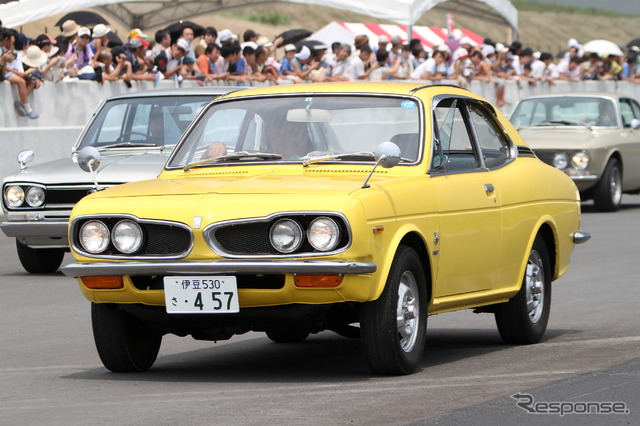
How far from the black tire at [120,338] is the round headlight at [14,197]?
5.58m

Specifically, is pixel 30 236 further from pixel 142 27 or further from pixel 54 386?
pixel 142 27

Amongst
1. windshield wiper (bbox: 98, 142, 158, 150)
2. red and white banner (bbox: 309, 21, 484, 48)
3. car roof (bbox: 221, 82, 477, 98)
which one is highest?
car roof (bbox: 221, 82, 477, 98)

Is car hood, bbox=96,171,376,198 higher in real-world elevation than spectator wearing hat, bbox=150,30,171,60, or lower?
higher

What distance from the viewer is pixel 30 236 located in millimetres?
12336

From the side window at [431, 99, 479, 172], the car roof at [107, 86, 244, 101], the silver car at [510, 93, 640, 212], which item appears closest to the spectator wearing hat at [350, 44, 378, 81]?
the silver car at [510, 93, 640, 212]

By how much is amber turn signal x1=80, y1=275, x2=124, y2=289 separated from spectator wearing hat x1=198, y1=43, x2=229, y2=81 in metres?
14.8

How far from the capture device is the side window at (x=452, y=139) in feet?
25.1

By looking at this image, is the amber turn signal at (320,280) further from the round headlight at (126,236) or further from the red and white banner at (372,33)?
the red and white banner at (372,33)

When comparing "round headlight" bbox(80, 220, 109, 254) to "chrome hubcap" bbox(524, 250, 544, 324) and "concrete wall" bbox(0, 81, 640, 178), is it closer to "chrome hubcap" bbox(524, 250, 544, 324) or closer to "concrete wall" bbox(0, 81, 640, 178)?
"chrome hubcap" bbox(524, 250, 544, 324)

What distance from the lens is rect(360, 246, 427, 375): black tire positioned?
654 cm

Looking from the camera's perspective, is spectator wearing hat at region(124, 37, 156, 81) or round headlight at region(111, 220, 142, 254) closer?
round headlight at region(111, 220, 142, 254)

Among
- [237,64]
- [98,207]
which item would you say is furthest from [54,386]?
[237,64]

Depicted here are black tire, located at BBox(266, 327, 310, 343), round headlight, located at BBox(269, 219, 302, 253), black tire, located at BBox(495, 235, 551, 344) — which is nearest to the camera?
round headlight, located at BBox(269, 219, 302, 253)

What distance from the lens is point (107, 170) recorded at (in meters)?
12.1
